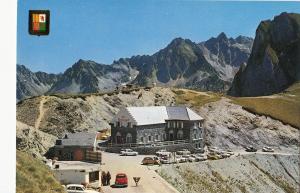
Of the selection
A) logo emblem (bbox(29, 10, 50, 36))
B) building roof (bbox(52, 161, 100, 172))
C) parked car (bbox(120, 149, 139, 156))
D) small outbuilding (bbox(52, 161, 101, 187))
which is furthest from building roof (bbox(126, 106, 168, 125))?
logo emblem (bbox(29, 10, 50, 36))

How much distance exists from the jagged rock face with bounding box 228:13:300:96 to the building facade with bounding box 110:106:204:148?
159 feet

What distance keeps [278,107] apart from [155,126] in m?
19.5

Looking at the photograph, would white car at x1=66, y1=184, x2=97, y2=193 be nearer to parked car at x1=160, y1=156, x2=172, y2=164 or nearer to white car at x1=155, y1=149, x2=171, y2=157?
parked car at x1=160, y1=156, x2=172, y2=164

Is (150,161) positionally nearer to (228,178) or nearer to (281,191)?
(228,178)

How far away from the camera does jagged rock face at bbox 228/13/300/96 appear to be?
9319 centimetres

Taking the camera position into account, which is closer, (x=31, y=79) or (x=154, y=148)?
(x=154, y=148)

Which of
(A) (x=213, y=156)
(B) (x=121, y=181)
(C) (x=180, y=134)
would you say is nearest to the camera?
(B) (x=121, y=181)

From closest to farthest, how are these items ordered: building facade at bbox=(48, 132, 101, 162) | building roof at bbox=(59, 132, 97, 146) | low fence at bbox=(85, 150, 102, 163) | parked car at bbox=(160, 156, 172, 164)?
low fence at bbox=(85, 150, 102, 163)
building facade at bbox=(48, 132, 101, 162)
building roof at bbox=(59, 132, 97, 146)
parked car at bbox=(160, 156, 172, 164)

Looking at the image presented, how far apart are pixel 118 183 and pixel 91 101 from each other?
82.4 ft

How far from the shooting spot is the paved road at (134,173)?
2503 centimetres

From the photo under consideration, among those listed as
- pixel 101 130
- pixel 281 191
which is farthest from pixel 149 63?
pixel 281 191

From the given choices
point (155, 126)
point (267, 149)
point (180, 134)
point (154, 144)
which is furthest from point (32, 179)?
point (267, 149)

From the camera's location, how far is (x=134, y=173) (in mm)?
28562

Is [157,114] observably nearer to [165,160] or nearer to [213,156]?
[213,156]
